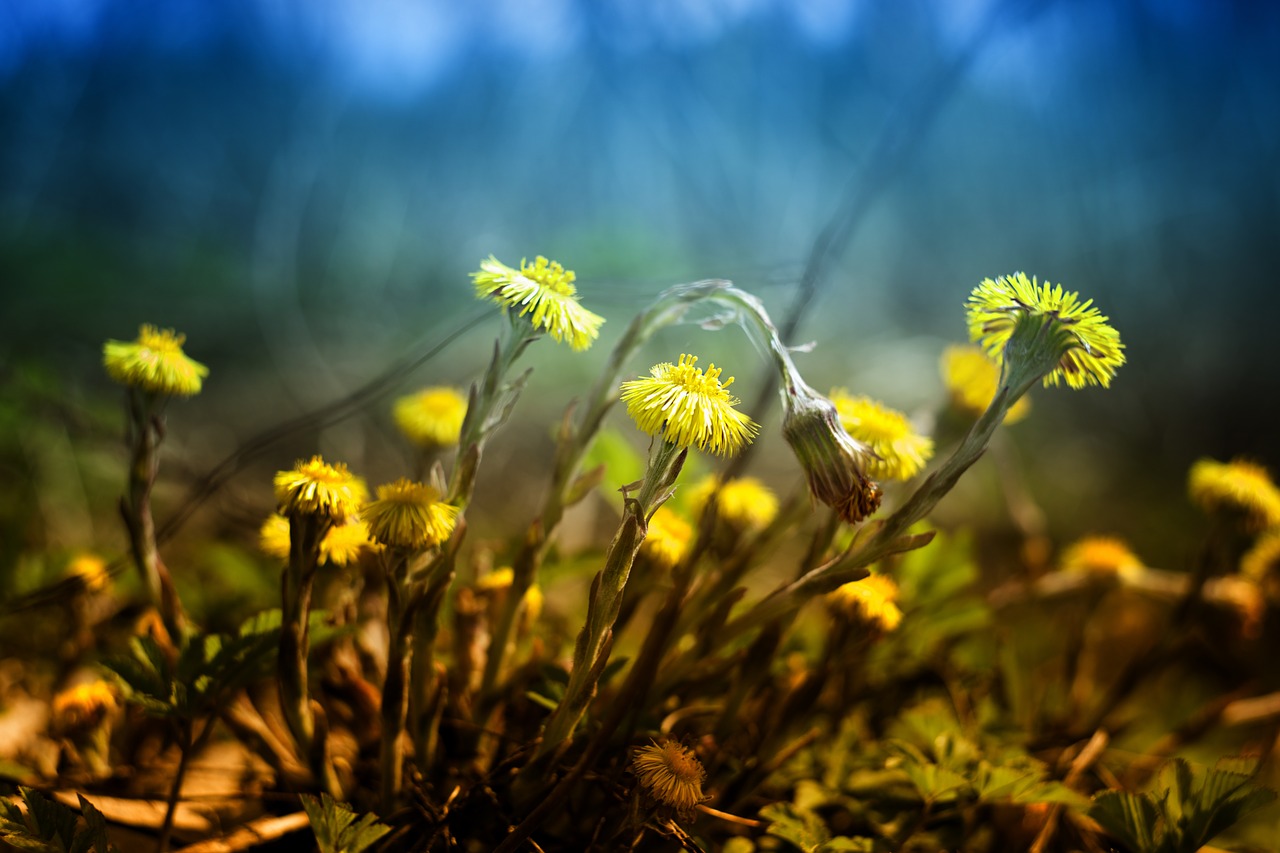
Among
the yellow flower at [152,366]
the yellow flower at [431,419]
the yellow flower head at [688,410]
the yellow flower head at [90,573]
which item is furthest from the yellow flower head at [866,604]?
the yellow flower head at [90,573]

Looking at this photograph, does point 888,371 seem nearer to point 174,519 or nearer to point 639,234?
point 639,234

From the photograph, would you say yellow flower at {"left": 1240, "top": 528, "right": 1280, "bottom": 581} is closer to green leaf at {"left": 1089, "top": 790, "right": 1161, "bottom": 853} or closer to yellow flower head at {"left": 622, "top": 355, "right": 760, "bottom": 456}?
green leaf at {"left": 1089, "top": 790, "right": 1161, "bottom": 853}

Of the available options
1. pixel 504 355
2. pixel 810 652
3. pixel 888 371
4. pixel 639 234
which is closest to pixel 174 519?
pixel 504 355

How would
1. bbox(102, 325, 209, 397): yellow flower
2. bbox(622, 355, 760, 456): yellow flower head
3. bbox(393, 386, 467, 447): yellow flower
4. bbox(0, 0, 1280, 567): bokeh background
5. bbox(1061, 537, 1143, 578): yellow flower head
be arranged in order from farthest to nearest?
bbox(0, 0, 1280, 567): bokeh background < bbox(1061, 537, 1143, 578): yellow flower head < bbox(393, 386, 467, 447): yellow flower < bbox(102, 325, 209, 397): yellow flower < bbox(622, 355, 760, 456): yellow flower head

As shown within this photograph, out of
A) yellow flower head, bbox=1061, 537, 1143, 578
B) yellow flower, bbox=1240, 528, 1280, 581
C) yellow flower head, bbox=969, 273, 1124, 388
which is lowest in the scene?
yellow flower head, bbox=969, 273, 1124, 388

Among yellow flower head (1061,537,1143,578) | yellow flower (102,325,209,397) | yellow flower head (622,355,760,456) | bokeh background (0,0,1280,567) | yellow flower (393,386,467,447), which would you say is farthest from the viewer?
bokeh background (0,0,1280,567)

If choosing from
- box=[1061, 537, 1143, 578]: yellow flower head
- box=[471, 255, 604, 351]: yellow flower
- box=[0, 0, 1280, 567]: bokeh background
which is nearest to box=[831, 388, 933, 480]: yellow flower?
box=[471, 255, 604, 351]: yellow flower

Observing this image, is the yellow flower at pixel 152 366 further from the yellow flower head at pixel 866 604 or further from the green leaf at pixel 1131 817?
the green leaf at pixel 1131 817
